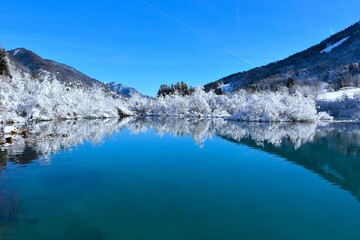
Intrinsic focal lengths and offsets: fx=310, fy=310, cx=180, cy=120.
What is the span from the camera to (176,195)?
10.9m

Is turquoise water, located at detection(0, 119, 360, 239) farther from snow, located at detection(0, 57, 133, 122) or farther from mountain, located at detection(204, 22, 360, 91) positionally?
mountain, located at detection(204, 22, 360, 91)

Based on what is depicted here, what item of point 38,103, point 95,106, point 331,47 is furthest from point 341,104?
point 331,47

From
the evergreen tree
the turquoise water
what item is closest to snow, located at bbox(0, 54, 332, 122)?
the evergreen tree

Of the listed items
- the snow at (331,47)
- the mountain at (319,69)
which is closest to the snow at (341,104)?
the mountain at (319,69)

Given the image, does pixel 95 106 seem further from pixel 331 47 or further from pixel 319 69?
pixel 331 47

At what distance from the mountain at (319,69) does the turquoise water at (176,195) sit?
99123mm

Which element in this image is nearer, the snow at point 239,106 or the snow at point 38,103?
the snow at point 38,103

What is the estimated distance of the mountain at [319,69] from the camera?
114 meters

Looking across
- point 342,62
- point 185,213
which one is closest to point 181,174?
point 185,213

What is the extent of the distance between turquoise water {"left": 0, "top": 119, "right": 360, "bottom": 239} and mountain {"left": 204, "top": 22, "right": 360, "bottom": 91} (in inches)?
3902

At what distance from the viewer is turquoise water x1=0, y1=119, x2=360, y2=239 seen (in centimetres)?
791

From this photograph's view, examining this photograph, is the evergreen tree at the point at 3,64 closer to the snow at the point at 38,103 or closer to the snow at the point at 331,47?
the snow at the point at 38,103

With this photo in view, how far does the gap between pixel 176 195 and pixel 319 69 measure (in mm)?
140143

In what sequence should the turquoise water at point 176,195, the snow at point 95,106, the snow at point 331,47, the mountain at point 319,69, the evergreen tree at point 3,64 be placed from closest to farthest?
the turquoise water at point 176,195 → the snow at point 95,106 → the evergreen tree at point 3,64 → the mountain at point 319,69 → the snow at point 331,47
